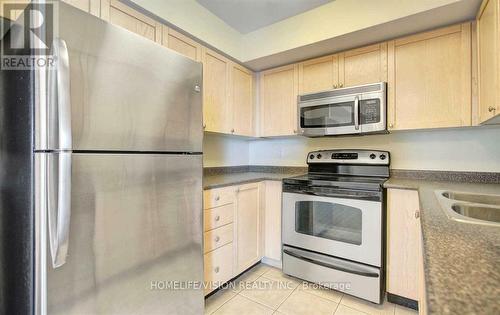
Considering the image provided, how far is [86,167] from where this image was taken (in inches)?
36.3

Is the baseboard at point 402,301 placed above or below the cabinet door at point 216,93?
below

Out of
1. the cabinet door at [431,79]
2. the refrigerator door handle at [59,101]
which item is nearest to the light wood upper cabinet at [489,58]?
the cabinet door at [431,79]

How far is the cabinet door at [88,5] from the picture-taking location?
1.25m

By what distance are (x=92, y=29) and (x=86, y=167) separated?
21.8 inches

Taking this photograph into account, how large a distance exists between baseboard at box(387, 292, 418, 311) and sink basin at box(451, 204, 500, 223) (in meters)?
1.04

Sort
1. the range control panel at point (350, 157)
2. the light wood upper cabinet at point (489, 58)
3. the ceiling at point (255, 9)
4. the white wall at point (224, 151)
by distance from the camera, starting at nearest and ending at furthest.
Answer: the light wood upper cabinet at point (489, 58), the ceiling at point (255, 9), the range control panel at point (350, 157), the white wall at point (224, 151)

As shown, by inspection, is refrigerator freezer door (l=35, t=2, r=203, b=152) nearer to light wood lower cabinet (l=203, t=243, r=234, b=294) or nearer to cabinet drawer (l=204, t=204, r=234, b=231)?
cabinet drawer (l=204, t=204, r=234, b=231)

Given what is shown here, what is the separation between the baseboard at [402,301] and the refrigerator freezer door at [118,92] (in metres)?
1.88

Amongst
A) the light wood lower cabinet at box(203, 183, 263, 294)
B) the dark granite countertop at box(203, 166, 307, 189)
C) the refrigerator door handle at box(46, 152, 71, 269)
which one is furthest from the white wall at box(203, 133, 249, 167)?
the refrigerator door handle at box(46, 152, 71, 269)

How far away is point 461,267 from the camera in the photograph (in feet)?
1.57

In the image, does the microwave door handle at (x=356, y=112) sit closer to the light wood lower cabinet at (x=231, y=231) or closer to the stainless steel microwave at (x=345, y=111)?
the stainless steel microwave at (x=345, y=111)

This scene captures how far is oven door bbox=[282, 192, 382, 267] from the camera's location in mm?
1740

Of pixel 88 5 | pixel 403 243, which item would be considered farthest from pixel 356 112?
pixel 88 5

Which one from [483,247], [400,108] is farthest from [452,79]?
[483,247]
